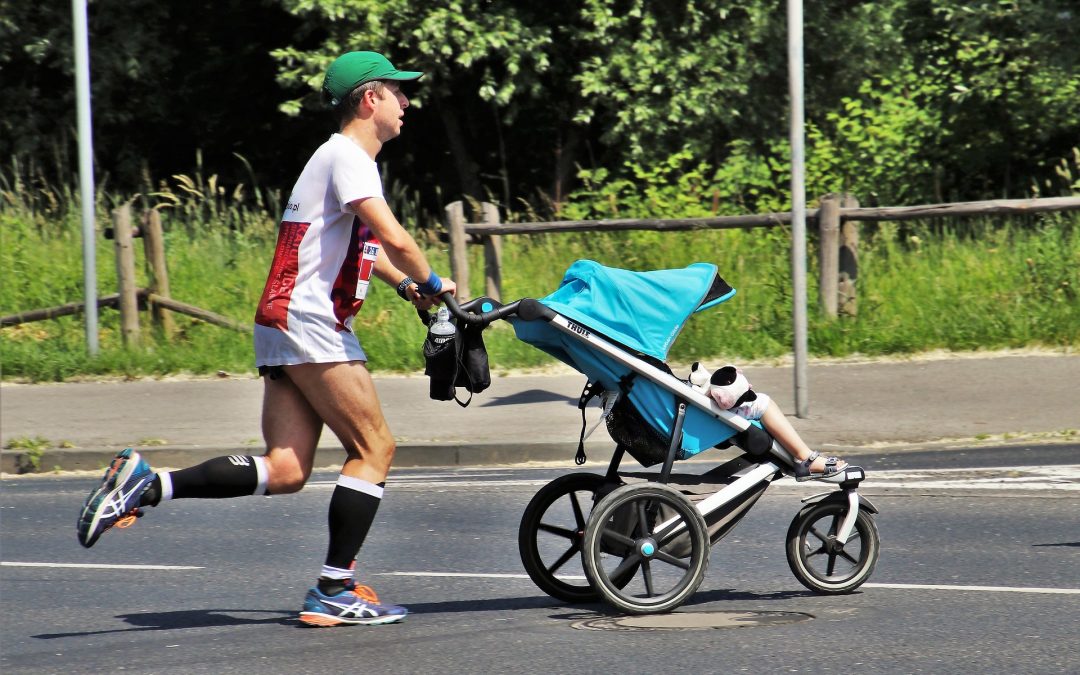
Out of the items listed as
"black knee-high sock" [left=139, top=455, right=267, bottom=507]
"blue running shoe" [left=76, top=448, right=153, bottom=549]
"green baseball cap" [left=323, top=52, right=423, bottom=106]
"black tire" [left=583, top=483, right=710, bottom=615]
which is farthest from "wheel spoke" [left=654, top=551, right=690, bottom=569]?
"green baseball cap" [left=323, top=52, right=423, bottom=106]

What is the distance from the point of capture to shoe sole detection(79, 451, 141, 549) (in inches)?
207

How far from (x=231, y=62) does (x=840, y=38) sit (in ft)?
30.3

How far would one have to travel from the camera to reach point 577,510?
6.02 metres

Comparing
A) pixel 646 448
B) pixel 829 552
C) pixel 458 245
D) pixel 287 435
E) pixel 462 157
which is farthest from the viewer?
pixel 462 157

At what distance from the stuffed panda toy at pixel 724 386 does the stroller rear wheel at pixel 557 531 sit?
1.77 feet

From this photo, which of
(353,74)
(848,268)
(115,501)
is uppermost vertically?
(353,74)

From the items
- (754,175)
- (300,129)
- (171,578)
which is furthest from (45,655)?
(300,129)

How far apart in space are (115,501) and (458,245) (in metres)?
8.88

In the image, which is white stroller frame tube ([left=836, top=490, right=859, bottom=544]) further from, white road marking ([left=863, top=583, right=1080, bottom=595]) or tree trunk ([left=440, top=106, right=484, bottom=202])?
tree trunk ([left=440, top=106, right=484, bottom=202])

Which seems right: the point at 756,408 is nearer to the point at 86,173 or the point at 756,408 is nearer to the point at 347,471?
the point at 347,471

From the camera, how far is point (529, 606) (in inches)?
237

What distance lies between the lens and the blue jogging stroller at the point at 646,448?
5578 millimetres

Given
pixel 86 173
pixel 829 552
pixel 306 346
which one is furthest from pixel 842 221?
pixel 306 346

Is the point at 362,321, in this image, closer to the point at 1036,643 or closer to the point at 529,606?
the point at 529,606
